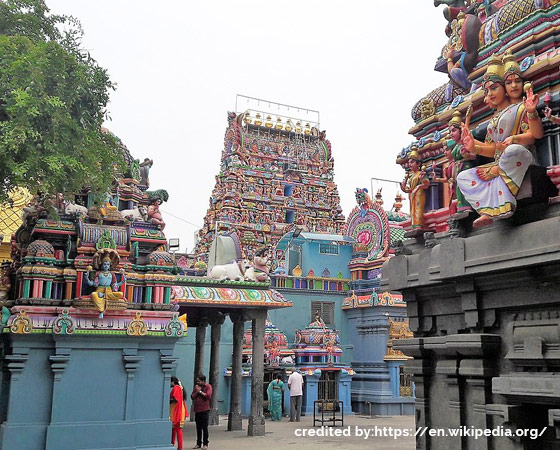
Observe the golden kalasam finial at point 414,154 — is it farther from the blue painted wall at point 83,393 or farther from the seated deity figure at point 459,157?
the blue painted wall at point 83,393

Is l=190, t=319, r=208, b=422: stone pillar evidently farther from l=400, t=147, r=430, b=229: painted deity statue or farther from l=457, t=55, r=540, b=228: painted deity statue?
l=457, t=55, r=540, b=228: painted deity statue

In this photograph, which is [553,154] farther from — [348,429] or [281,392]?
[281,392]

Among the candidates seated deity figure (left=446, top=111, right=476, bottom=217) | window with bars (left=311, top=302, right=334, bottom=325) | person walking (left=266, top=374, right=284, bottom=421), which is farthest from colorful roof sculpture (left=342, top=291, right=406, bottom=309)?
seated deity figure (left=446, top=111, right=476, bottom=217)

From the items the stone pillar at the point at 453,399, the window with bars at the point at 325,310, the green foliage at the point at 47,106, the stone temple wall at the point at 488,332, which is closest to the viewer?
the stone temple wall at the point at 488,332

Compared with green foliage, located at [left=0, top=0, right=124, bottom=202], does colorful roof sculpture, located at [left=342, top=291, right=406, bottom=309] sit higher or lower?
lower

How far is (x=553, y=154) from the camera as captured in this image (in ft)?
17.5

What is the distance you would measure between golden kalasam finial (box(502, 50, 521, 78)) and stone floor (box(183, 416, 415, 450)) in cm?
760

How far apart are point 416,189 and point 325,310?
16.7m

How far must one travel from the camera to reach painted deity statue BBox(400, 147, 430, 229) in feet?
23.4

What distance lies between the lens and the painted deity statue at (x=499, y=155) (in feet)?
17.3

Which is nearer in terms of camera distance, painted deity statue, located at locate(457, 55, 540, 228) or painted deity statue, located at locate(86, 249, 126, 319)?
painted deity statue, located at locate(457, 55, 540, 228)

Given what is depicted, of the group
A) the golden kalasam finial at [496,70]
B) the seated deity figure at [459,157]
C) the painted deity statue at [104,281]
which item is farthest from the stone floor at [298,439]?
the golden kalasam finial at [496,70]

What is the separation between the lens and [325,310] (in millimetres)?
23422

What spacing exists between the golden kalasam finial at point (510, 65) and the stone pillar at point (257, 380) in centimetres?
1025
